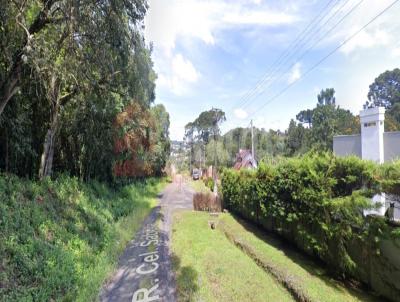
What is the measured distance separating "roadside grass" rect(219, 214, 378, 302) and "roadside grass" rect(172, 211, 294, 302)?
0.96 ft

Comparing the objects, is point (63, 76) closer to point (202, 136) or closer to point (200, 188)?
point (200, 188)

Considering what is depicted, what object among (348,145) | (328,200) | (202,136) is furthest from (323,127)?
(328,200)

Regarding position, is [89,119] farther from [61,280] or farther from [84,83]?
[61,280]

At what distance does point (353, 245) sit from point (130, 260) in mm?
5026

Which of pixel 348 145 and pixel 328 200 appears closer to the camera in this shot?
pixel 328 200

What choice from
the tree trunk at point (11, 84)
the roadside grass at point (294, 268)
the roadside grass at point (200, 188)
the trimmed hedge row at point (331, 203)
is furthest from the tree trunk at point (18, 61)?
the roadside grass at point (200, 188)

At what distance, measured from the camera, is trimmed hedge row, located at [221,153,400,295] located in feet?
16.2

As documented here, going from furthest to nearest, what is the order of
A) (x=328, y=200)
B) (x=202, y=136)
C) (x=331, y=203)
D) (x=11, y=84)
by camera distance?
1. (x=202, y=136)
2. (x=328, y=200)
3. (x=331, y=203)
4. (x=11, y=84)

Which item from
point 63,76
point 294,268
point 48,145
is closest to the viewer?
point 63,76

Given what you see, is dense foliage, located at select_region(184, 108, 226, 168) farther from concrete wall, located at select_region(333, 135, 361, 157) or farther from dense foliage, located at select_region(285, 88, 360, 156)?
concrete wall, located at select_region(333, 135, 361, 157)

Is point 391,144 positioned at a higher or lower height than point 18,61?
lower

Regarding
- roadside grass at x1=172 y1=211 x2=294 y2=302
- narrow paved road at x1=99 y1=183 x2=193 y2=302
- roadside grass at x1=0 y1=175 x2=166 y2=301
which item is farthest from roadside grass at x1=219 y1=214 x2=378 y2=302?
roadside grass at x1=0 y1=175 x2=166 y2=301

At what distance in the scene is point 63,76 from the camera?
237 inches

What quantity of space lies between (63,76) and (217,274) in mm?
5330
